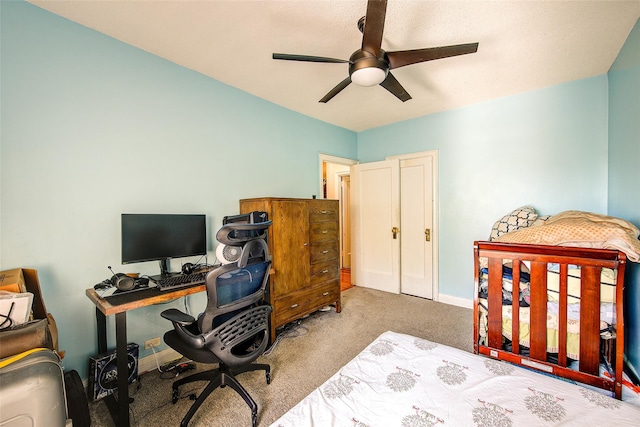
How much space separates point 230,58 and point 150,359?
274 cm

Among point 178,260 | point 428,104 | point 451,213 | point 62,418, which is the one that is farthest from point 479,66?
point 62,418

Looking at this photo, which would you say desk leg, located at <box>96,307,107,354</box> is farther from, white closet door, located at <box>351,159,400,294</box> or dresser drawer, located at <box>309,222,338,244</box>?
white closet door, located at <box>351,159,400,294</box>

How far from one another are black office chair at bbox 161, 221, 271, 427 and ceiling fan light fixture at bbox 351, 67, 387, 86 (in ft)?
3.96

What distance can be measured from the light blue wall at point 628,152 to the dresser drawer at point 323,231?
256 cm

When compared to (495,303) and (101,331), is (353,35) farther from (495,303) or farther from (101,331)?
(101,331)

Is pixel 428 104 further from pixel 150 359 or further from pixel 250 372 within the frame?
pixel 150 359

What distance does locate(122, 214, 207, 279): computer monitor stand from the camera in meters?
1.98

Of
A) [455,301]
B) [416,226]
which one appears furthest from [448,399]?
[416,226]

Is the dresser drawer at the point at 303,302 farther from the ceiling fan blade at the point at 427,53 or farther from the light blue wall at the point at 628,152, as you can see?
the light blue wall at the point at 628,152

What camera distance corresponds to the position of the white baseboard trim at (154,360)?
7.11 ft

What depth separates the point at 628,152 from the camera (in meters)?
2.08

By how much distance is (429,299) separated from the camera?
383 cm

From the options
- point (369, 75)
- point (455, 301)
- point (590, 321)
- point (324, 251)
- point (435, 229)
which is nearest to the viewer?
point (590, 321)

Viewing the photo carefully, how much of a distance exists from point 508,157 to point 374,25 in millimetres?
2744
